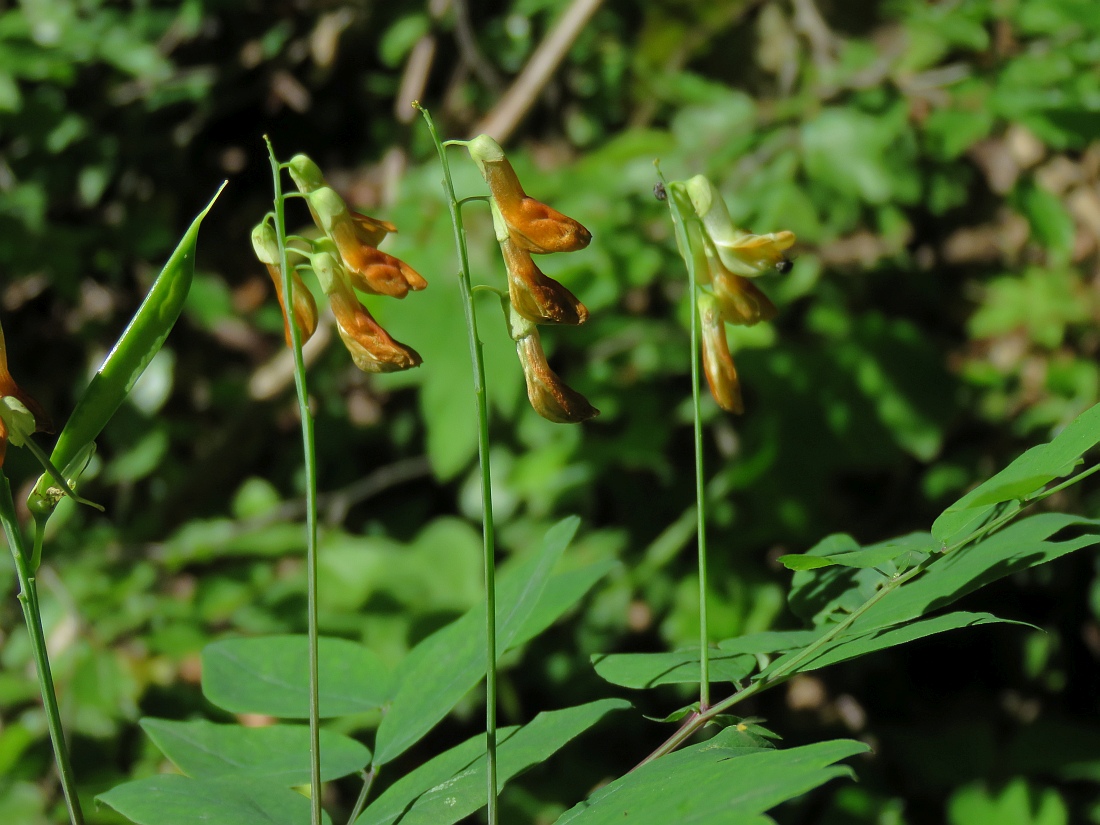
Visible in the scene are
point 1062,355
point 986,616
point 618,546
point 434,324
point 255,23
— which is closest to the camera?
point 986,616

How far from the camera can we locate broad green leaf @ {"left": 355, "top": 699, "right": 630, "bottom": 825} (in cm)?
56

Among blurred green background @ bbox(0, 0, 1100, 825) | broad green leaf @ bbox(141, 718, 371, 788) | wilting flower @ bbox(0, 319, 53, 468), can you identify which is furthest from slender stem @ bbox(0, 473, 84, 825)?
blurred green background @ bbox(0, 0, 1100, 825)

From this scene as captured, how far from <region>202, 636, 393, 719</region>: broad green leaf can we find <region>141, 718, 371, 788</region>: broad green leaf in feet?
0.07

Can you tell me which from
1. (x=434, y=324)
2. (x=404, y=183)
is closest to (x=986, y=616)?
(x=434, y=324)

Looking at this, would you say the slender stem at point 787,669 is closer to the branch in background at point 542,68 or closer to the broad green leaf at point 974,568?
the broad green leaf at point 974,568

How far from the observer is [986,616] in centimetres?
53

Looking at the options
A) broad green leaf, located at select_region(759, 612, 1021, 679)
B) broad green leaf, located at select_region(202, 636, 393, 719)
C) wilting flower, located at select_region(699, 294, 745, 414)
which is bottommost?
broad green leaf, located at select_region(202, 636, 393, 719)

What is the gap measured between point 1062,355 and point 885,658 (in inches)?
33.7

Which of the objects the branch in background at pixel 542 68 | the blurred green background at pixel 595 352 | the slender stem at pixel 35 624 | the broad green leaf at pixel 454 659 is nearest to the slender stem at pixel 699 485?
the broad green leaf at pixel 454 659

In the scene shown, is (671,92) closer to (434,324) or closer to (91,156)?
(434,324)

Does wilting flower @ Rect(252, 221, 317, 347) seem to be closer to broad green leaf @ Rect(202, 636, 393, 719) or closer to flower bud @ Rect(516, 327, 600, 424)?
flower bud @ Rect(516, 327, 600, 424)

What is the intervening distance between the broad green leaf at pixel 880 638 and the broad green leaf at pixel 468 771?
116 mm

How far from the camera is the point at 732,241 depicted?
71cm

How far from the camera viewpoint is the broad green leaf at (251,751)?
2.23ft
